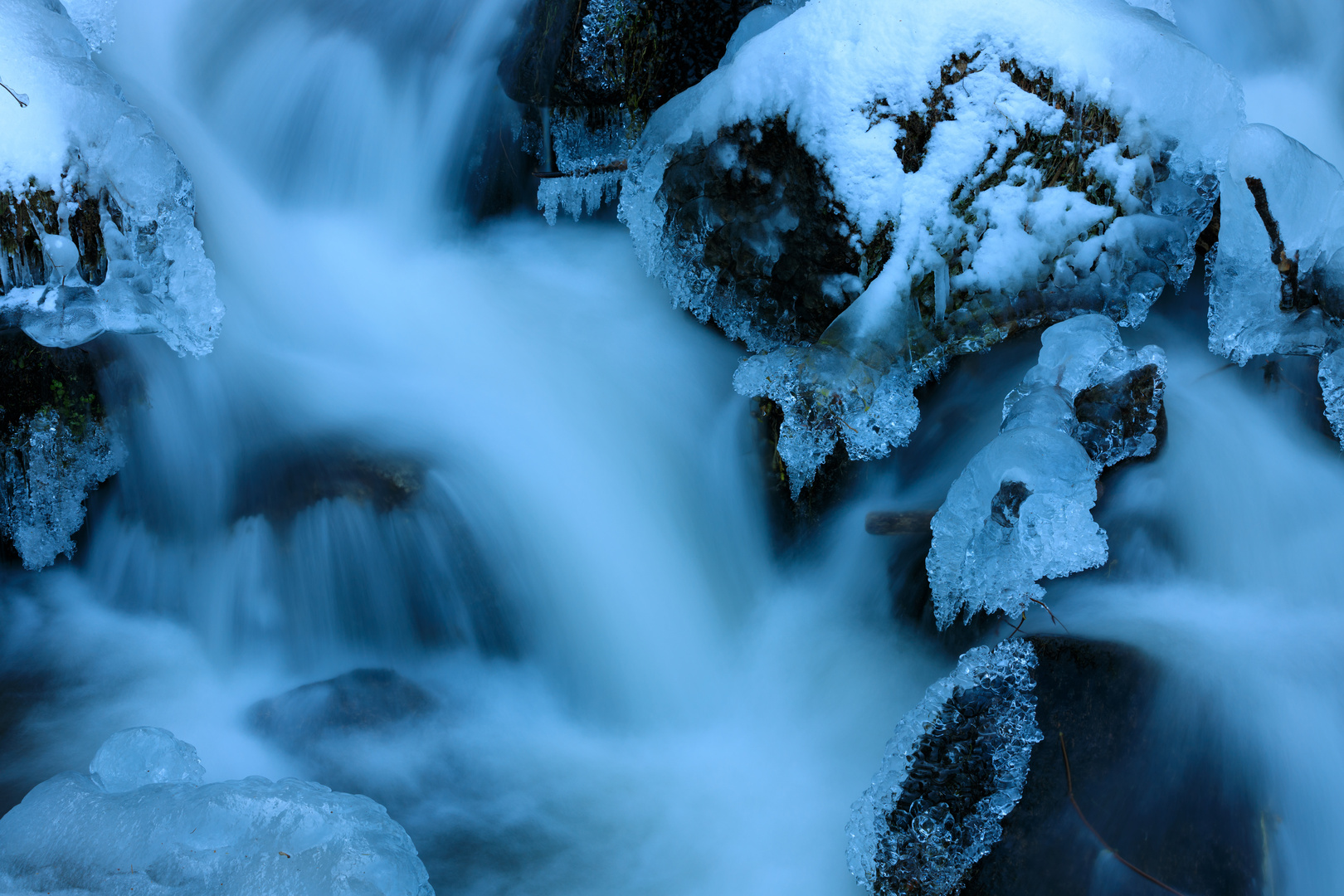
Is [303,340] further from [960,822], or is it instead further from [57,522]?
[960,822]

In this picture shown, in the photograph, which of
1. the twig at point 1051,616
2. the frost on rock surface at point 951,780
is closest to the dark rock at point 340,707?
the frost on rock surface at point 951,780

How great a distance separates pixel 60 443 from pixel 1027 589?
3.33 m

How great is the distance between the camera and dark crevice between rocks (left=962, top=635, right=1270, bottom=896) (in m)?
2.10

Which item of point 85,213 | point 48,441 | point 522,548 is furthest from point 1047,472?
point 48,441

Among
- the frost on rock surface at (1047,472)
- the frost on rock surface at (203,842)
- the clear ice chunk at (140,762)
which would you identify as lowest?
the clear ice chunk at (140,762)

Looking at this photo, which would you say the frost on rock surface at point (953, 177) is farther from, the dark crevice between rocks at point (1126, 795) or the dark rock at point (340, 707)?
the dark rock at point (340, 707)

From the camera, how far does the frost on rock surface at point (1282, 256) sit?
9.20 ft

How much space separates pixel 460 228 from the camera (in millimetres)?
4223

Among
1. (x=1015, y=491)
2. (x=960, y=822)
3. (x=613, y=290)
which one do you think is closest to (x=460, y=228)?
(x=613, y=290)

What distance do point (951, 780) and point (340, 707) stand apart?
1.88 meters

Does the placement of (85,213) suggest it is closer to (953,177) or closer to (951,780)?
(953,177)

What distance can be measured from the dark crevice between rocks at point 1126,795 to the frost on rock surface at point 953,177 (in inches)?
42.6

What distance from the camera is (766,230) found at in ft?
10.7

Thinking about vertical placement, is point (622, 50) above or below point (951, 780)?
above
